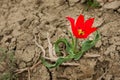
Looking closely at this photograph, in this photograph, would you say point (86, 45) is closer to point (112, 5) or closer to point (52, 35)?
point (52, 35)

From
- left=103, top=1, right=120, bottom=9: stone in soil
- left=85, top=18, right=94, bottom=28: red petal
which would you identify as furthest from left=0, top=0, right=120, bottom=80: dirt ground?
left=85, top=18, right=94, bottom=28: red petal

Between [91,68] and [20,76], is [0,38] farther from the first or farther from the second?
[91,68]

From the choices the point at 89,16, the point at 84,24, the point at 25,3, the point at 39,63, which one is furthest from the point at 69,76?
the point at 25,3

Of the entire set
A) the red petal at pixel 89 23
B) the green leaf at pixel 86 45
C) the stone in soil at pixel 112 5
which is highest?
the stone in soil at pixel 112 5

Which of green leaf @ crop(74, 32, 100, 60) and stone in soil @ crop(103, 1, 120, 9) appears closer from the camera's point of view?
green leaf @ crop(74, 32, 100, 60)

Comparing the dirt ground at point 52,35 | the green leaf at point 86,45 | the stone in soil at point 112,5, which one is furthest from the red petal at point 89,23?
the stone in soil at point 112,5

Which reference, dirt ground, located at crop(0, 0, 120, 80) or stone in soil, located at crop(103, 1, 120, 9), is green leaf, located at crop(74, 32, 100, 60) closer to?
dirt ground, located at crop(0, 0, 120, 80)

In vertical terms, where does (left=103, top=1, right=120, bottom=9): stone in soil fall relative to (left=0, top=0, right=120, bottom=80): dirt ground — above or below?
above

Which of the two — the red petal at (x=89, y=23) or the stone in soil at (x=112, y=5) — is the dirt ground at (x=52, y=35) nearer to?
the stone in soil at (x=112, y=5)

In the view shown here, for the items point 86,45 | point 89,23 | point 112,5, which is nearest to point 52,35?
point 86,45
